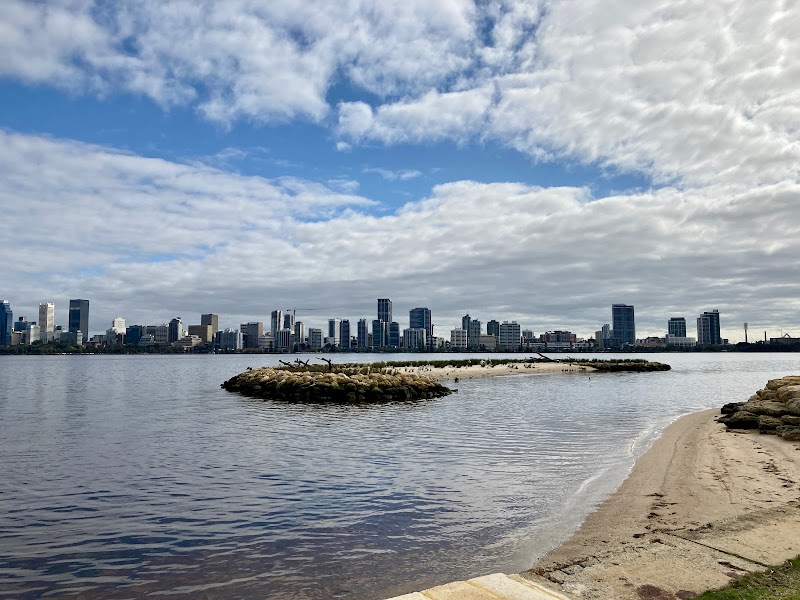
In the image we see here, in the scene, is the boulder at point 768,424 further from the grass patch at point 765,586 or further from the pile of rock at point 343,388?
the pile of rock at point 343,388

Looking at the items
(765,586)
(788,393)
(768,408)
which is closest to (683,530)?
(765,586)

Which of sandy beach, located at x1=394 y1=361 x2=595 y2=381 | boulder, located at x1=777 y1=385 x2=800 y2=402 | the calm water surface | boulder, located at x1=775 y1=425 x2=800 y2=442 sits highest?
boulder, located at x1=777 y1=385 x2=800 y2=402

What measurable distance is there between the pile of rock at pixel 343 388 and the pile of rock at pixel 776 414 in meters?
25.3

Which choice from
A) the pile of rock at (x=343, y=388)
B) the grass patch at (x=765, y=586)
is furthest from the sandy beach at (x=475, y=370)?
the grass patch at (x=765, y=586)

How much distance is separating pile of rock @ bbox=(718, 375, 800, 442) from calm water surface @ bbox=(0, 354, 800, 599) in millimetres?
3995

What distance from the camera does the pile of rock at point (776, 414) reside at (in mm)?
22625

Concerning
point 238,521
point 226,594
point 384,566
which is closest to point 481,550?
point 384,566

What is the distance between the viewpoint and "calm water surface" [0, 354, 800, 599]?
31.6 ft

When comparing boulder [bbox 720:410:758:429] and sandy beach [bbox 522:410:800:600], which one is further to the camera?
boulder [bbox 720:410:758:429]

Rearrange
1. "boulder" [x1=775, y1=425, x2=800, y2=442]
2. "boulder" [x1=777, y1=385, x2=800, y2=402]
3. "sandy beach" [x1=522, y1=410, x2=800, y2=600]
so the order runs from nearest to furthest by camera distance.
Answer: "sandy beach" [x1=522, y1=410, x2=800, y2=600] < "boulder" [x1=775, y1=425, x2=800, y2=442] < "boulder" [x1=777, y1=385, x2=800, y2=402]

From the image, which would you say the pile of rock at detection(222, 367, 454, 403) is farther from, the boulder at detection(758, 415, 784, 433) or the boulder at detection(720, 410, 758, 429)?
the boulder at detection(758, 415, 784, 433)

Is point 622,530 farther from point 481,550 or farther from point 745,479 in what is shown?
point 745,479

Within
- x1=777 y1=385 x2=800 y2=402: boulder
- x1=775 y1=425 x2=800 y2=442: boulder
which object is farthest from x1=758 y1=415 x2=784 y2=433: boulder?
x1=777 y1=385 x2=800 y2=402: boulder

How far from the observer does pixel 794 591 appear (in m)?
7.09
